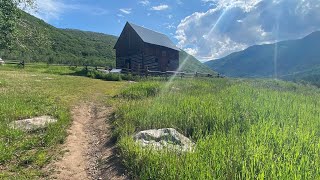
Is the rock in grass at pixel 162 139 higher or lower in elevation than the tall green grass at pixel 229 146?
lower

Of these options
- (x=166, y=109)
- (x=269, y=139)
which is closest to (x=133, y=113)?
(x=166, y=109)

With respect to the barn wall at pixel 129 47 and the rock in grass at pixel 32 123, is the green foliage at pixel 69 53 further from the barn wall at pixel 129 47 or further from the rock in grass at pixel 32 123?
the rock in grass at pixel 32 123

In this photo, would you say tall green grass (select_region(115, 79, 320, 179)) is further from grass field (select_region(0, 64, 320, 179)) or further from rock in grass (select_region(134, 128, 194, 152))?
rock in grass (select_region(134, 128, 194, 152))

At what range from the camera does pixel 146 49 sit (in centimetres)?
4619

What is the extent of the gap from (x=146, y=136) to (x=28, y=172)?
Answer: 2.86 meters

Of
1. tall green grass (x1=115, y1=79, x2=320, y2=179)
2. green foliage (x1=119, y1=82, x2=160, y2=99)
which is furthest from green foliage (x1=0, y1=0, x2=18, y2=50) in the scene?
tall green grass (x1=115, y1=79, x2=320, y2=179)

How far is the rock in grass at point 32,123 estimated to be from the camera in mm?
8695

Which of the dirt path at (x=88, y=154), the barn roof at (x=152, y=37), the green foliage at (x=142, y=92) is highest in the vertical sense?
the barn roof at (x=152, y=37)

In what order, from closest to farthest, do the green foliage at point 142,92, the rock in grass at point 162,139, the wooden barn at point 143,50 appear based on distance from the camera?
1. the rock in grass at point 162,139
2. the green foliage at point 142,92
3. the wooden barn at point 143,50

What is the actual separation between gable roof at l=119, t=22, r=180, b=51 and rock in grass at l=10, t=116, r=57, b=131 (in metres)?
36.8

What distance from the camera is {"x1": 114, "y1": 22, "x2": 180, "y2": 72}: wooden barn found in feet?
153

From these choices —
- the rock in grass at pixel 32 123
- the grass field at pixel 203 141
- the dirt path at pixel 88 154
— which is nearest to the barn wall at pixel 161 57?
the grass field at pixel 203 141

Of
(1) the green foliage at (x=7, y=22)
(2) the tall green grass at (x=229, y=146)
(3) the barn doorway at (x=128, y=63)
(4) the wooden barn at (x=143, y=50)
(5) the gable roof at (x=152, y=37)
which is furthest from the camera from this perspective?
(3) the barn doorway at (x=128, y=63)

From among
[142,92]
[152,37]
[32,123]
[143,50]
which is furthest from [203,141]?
[152,37]
